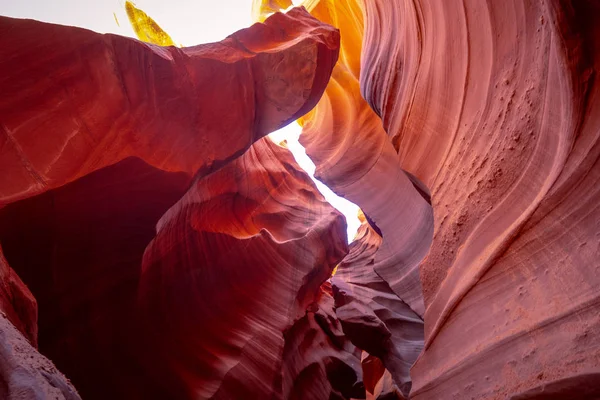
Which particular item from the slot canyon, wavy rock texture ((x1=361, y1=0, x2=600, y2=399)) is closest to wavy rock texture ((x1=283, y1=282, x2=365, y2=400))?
the slot canyon

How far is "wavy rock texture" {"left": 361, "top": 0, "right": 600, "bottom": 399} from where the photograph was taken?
1811mm

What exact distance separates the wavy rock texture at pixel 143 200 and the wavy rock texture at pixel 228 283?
0.02 meters

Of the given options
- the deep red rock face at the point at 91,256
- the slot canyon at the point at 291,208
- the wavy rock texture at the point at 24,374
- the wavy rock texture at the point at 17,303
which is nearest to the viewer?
the wavy rock texture at the point at 24,374

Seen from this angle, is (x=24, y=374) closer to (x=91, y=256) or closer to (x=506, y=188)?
(x=506, y=188)

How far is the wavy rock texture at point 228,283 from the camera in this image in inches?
221

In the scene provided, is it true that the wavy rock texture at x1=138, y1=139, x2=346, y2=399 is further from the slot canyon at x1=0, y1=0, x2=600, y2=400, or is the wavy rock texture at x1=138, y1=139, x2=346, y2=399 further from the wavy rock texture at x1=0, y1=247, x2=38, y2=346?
the wavy rock texture at x1=0, y1=247, x2=38, y2=346

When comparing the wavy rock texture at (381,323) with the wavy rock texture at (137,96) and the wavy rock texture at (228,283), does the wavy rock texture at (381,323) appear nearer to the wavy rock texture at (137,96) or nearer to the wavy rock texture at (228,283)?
the wavy rock texture at (228,283)

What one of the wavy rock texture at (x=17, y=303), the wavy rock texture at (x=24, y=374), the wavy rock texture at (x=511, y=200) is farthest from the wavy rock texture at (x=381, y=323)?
the wavy rock texture at (x=24, y=374)

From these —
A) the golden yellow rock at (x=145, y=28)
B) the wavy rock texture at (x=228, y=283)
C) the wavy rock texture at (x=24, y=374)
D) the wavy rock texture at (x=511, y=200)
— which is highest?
the golden yellow rock at (x=145, y=28)

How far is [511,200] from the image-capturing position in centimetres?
240

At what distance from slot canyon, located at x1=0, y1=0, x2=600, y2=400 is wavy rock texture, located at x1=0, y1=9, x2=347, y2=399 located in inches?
0.9

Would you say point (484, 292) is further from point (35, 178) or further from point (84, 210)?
point (84, 210)

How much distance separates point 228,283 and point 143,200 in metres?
2.63

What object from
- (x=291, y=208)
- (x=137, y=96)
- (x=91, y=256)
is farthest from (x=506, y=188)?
(x=291, y=208)
